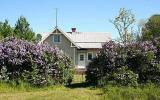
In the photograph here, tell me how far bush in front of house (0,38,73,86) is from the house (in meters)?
29.8

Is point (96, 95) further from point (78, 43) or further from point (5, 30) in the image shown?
point (78, 43)

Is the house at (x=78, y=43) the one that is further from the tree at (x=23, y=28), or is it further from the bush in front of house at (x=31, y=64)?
the bush in front of house at (x=31, y=64)

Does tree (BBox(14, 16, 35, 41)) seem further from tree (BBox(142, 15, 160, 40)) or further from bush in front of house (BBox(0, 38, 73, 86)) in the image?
bush in front of house (BBox(0, 38, 73, 86))

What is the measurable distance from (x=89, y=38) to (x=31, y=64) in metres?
38.4

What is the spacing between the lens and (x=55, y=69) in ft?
74.7

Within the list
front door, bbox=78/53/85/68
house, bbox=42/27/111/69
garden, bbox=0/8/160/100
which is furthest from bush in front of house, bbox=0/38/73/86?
front door, bbox=78/53/85/68

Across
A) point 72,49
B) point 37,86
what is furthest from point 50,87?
point 72,49

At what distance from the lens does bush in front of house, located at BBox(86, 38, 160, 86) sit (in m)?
21.5

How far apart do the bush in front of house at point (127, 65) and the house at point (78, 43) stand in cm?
2974

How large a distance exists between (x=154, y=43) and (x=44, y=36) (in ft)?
117

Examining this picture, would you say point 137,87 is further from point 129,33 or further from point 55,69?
point 129,33

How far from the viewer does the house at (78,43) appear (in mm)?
55219

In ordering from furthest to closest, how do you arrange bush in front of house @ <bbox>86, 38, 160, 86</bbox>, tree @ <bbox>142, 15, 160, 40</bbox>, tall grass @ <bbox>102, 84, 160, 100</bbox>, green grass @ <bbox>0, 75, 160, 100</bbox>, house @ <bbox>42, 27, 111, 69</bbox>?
tree @ <bbox>142, 15, 160, 40</bbox> < house @ <bbox>42, 27, 111, 69</bbox> < bush in front of house @ <bbox>86, 38, 160, 86</bbox> < green grass @ <bbox>0, 75, 160, 100</bbox> < tall grass @ <bbox>102, 84, 160, 100</bbox>

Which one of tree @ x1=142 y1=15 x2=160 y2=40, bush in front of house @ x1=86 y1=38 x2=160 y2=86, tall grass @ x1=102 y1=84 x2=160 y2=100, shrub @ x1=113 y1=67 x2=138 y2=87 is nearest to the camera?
tall grass @ x1=102 y1=84 x2=160 y2=100
